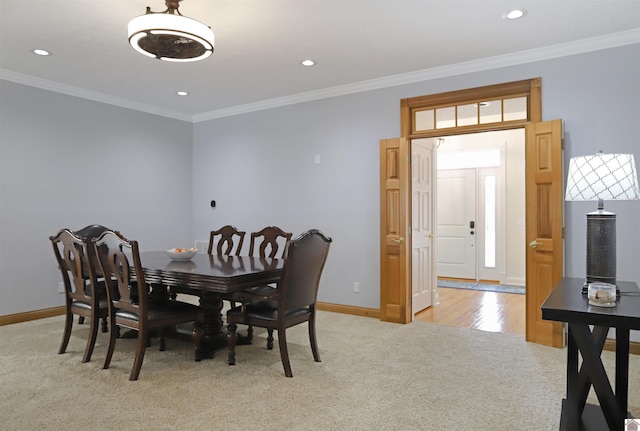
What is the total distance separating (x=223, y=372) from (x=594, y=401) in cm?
238

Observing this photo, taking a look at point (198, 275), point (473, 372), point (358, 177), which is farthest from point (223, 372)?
point (358, 177)

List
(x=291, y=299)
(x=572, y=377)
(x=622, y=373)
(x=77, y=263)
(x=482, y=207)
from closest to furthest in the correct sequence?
(x=622, y=373) → (x=572, y=377) → (x=291, y=299) → (x=77, y=263) → (x=482, y=207)

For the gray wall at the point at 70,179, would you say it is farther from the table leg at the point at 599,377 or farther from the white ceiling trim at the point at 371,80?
the table leg at the point at 599,377

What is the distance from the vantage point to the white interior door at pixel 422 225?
15.6 ft

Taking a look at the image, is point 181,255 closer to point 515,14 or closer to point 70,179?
point 70,179

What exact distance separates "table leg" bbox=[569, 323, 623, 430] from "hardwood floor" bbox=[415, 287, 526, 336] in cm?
240

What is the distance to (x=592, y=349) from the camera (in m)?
1.89

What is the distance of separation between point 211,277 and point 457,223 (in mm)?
5731

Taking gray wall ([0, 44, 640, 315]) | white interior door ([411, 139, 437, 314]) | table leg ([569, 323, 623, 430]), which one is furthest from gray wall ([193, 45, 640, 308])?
table leg ([569, 323, 623, 430])

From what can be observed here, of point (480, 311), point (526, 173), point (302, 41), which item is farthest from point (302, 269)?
point (480, 311)

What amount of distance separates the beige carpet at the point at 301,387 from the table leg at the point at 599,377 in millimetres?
505

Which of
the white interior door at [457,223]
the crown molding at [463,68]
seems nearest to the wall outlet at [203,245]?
the crown molding at [463,68]

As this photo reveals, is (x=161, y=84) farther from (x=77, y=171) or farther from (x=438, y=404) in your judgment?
(x=438, y=404)

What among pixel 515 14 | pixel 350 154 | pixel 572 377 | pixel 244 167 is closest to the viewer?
pixel 572 377
